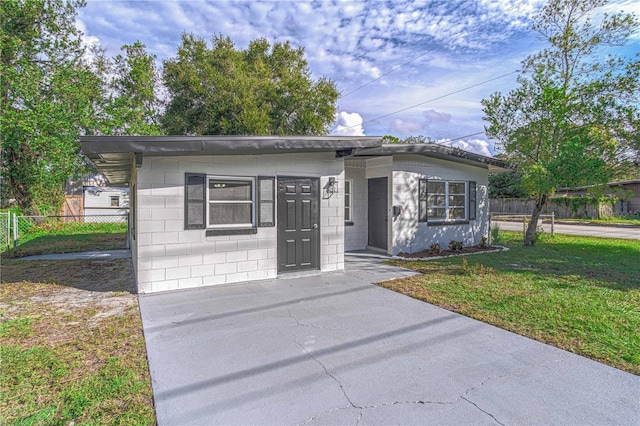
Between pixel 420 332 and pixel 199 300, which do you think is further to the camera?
pixel 199 300

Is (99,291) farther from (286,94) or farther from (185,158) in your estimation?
(286,94)

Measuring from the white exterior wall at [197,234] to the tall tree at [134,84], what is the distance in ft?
46.4

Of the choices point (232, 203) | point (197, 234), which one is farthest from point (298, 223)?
point (197, 234)

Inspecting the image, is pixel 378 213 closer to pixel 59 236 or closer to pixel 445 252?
pixel 445 252

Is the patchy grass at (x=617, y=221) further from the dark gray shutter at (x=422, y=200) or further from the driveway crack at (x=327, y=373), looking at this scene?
the driveway crack at (x=327, y=373)

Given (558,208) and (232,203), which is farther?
(558,208)

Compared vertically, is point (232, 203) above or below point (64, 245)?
above

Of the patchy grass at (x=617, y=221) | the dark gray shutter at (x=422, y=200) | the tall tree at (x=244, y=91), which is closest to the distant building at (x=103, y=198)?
the tall tree at (x=244, y=91)

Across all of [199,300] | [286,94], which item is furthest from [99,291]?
[286,94]

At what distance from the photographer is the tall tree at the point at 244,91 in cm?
1973

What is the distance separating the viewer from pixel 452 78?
48.2 feet

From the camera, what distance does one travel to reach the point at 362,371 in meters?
3.10

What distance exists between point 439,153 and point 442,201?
169cm

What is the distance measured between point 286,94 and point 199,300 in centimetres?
1838
